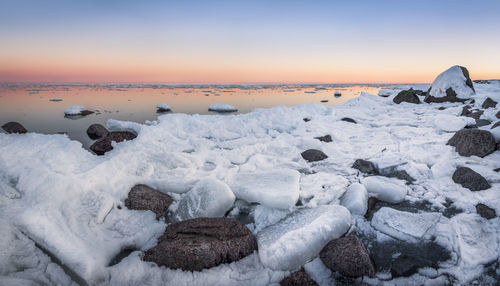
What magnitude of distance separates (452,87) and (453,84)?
7.0 inches

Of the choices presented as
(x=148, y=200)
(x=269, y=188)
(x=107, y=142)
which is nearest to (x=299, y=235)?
(x=269, y=188)

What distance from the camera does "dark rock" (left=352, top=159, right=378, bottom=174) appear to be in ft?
13.5

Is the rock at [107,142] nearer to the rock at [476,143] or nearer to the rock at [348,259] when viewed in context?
the rock at [348,259]

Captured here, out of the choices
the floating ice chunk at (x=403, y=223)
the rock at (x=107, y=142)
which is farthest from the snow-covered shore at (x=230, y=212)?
the rock at (x=107, y=142)

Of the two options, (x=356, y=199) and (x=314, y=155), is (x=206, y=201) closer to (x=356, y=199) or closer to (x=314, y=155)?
(x=356, y=199)

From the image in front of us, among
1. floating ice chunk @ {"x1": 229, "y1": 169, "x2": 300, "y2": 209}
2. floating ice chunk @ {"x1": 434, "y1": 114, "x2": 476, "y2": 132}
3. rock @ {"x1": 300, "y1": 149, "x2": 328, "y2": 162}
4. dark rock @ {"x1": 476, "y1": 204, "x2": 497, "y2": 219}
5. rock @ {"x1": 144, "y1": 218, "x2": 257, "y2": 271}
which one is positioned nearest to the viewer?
rock @ {"x1": 144, "y1": 218, "x2": 257, "y2": 271}

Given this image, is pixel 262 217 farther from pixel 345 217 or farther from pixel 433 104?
pixel 433 104

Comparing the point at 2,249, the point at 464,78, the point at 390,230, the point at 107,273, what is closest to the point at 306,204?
the point at 390,230

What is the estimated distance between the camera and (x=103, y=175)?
10.7 ft

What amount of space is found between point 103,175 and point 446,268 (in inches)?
149

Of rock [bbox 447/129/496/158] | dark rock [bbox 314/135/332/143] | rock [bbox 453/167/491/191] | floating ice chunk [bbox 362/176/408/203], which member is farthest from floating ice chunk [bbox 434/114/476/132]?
floating ice chunk [bbox 362/176/408/203]

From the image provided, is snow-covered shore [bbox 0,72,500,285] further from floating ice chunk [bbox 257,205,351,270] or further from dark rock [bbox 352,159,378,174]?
dark rock [bbox 352,159,378,174]

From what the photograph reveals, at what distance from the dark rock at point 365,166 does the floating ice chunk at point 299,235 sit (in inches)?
63.3

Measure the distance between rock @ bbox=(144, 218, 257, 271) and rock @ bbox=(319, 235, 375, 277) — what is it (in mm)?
685
